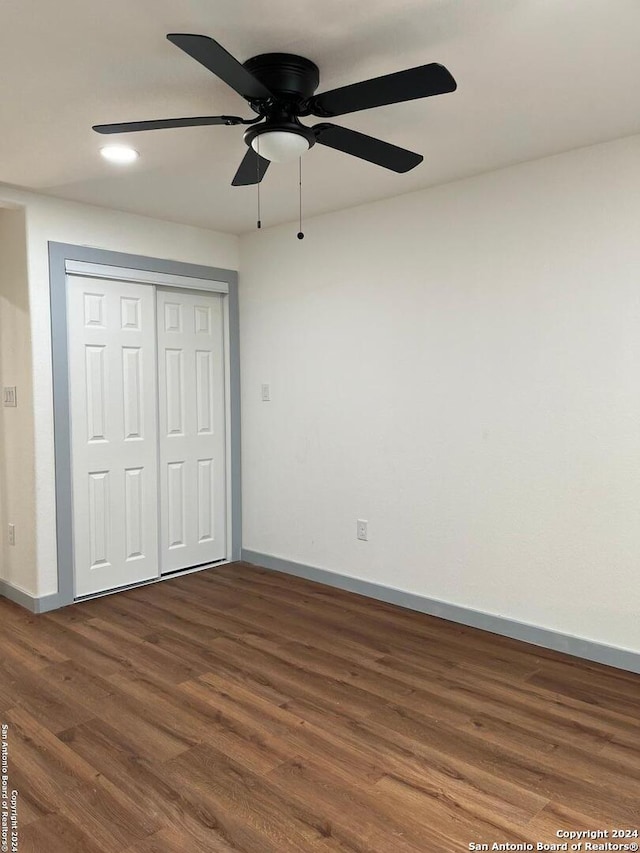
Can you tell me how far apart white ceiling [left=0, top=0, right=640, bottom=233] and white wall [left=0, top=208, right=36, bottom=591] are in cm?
50

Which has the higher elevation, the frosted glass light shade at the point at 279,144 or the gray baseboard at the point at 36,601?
the frosted glass light shade at the point at 279,144

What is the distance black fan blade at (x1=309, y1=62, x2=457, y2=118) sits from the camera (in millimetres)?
1758

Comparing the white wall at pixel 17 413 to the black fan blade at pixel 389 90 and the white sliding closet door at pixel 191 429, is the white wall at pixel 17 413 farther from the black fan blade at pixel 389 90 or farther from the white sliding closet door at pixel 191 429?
the black fan blade at pixel 389 90

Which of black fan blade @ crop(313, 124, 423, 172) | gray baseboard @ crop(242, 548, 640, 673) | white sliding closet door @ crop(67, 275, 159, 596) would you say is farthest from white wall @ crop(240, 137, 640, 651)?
black fan blade @ crop(313, 124, 423, 172)

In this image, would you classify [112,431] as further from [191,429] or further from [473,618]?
Answer: [473,618]

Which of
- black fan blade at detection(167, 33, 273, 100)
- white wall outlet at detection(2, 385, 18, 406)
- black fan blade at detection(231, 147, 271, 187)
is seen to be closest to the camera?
black fan blade at detection(167, 33, 273, 100)

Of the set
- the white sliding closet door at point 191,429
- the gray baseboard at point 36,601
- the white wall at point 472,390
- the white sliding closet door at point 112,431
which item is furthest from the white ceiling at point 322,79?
the gray baseboard at point 36,601

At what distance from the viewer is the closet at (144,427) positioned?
3945mm

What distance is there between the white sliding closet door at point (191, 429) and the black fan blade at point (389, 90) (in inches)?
101

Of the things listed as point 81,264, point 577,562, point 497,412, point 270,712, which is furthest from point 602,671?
point 81,264

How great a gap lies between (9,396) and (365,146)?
274cm

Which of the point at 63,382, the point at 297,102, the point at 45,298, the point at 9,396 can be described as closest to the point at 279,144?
the point at 297,102

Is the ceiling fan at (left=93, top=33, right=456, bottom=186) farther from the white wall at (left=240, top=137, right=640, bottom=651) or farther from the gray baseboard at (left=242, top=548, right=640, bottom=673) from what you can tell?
the gray baseboard at (left=242, top=548, right=640, bottom=673)

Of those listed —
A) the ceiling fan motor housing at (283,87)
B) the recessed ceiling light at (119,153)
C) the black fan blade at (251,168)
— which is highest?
the recessed ceiling light at (119,153)
